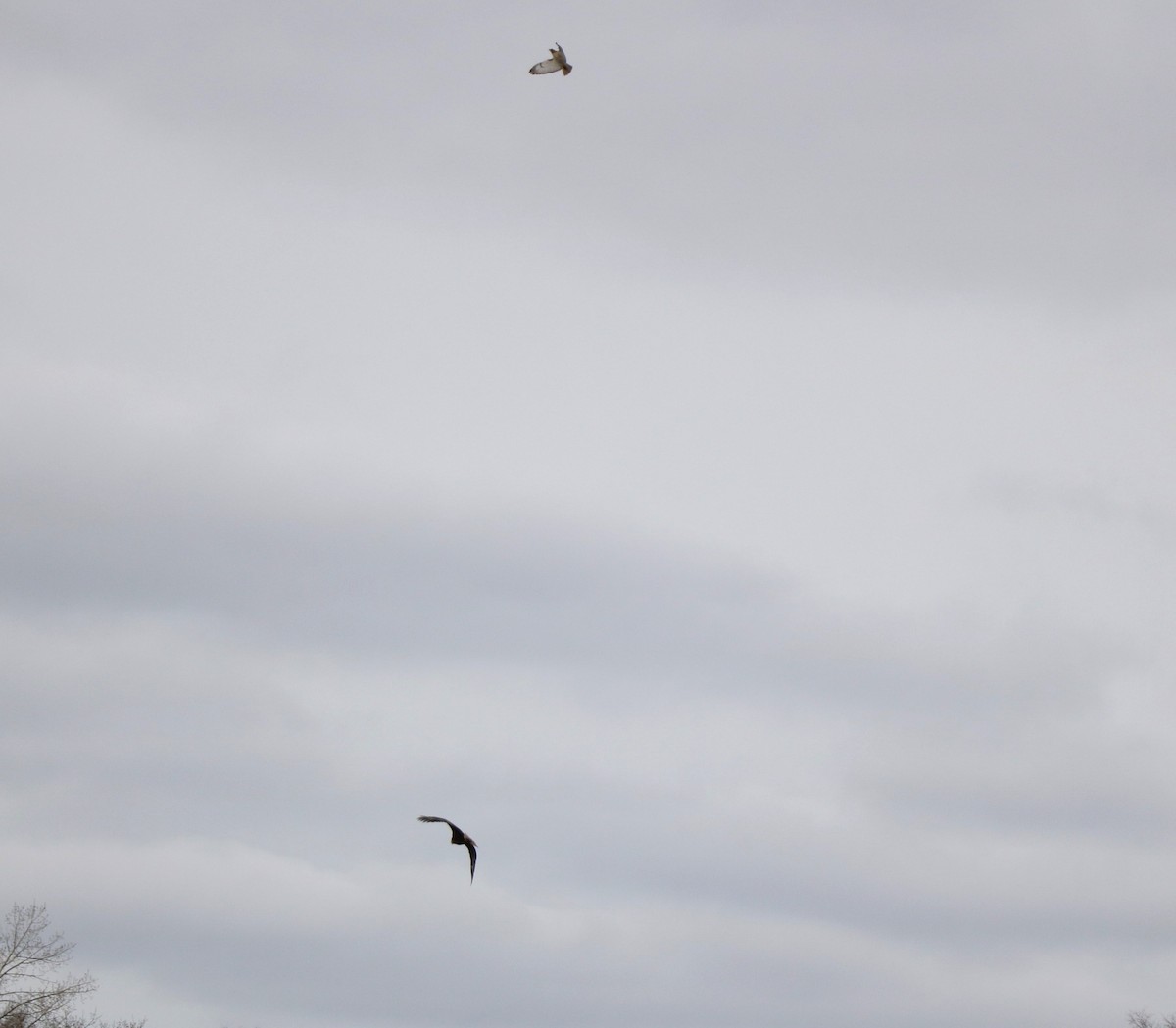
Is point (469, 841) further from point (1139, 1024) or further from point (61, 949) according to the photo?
point (1139, 1024)

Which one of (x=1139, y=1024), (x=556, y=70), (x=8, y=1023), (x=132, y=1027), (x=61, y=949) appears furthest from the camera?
(x=1139, y=1024)

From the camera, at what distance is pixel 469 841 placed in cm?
2484

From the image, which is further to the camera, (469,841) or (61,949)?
(61,949)

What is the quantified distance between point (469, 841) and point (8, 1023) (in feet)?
188

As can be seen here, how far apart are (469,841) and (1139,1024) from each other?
100m

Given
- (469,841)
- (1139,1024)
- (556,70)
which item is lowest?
(469,841)

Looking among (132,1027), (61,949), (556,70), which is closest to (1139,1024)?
(132,1027)

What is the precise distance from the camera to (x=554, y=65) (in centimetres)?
3416

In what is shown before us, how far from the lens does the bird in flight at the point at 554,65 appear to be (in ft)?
110

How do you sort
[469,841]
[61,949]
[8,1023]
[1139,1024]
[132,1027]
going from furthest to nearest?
[1139,1024] < [132,1027] < [8,1023] < [61,949] < [469,841]

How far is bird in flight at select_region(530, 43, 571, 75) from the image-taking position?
110 ft

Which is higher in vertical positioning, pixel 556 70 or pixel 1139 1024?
pixel 556 70

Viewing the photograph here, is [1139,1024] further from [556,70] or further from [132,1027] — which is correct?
[556,70]

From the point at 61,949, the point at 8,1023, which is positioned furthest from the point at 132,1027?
the point at 61,949
